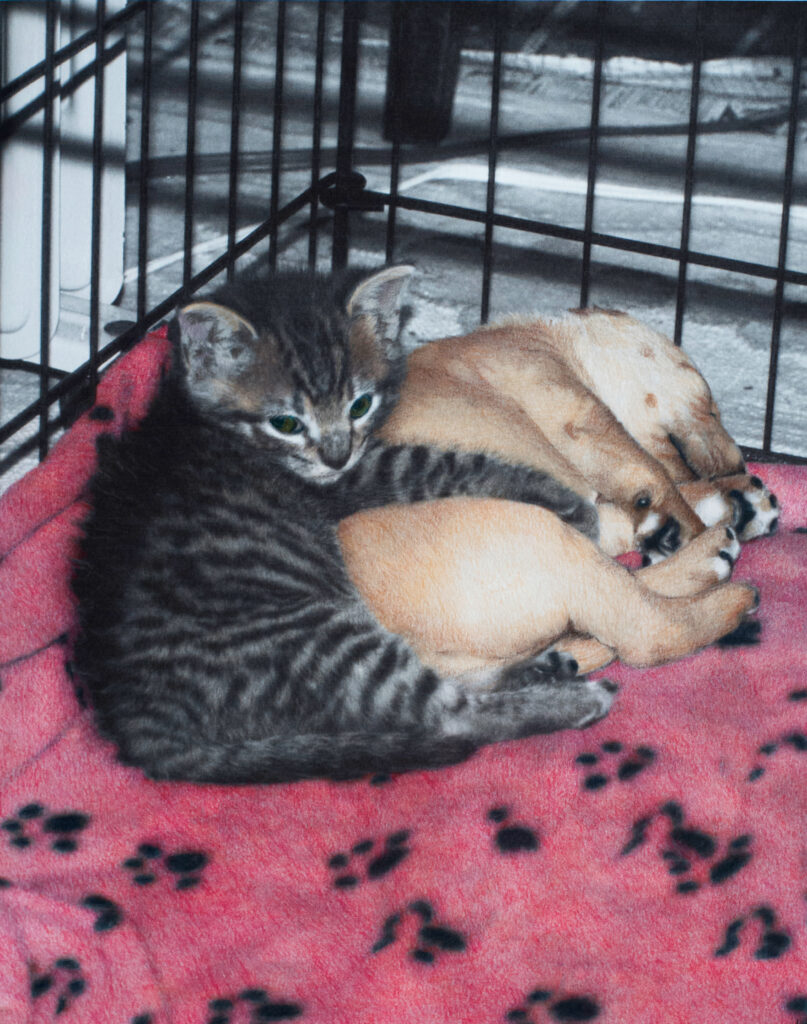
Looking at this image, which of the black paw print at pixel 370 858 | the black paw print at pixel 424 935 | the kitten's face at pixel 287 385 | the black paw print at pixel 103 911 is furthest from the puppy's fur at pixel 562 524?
the black paw print at pixel 103 911

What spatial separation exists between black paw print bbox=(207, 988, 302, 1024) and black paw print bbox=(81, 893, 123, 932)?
16 cm

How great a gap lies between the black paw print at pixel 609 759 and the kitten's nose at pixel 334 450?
0.56 meters

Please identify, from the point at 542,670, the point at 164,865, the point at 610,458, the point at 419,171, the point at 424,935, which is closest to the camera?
the point at 424,935

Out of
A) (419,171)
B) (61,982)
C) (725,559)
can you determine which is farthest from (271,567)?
(419,171)

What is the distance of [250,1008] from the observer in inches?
50.5

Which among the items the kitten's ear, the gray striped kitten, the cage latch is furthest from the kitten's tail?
the cage latch

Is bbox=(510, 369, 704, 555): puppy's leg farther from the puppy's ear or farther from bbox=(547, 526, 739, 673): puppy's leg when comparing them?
the puppy's ear

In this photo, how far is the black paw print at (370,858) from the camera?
57.4 inches

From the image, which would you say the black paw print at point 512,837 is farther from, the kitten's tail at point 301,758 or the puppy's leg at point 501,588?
the puppy's leg at point 501,588

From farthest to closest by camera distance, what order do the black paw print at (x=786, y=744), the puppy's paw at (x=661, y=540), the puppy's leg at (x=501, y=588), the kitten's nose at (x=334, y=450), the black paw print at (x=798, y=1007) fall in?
1. the puppy's paw at (x=661, y=540)
2. the kitten's nose at (x=334, y=450)
3. the puppy's leg at (x=501, y=588)
4. the black paw print at (x=786, y=744)
5. the black paw print at (x=798, y=1007)

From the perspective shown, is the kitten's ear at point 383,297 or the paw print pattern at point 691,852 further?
the kitten's ear at point 383,297

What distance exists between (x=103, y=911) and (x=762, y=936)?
711 mm

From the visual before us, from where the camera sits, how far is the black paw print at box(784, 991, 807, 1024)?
49.7 inches

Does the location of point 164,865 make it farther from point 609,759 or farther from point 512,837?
point 609,759
